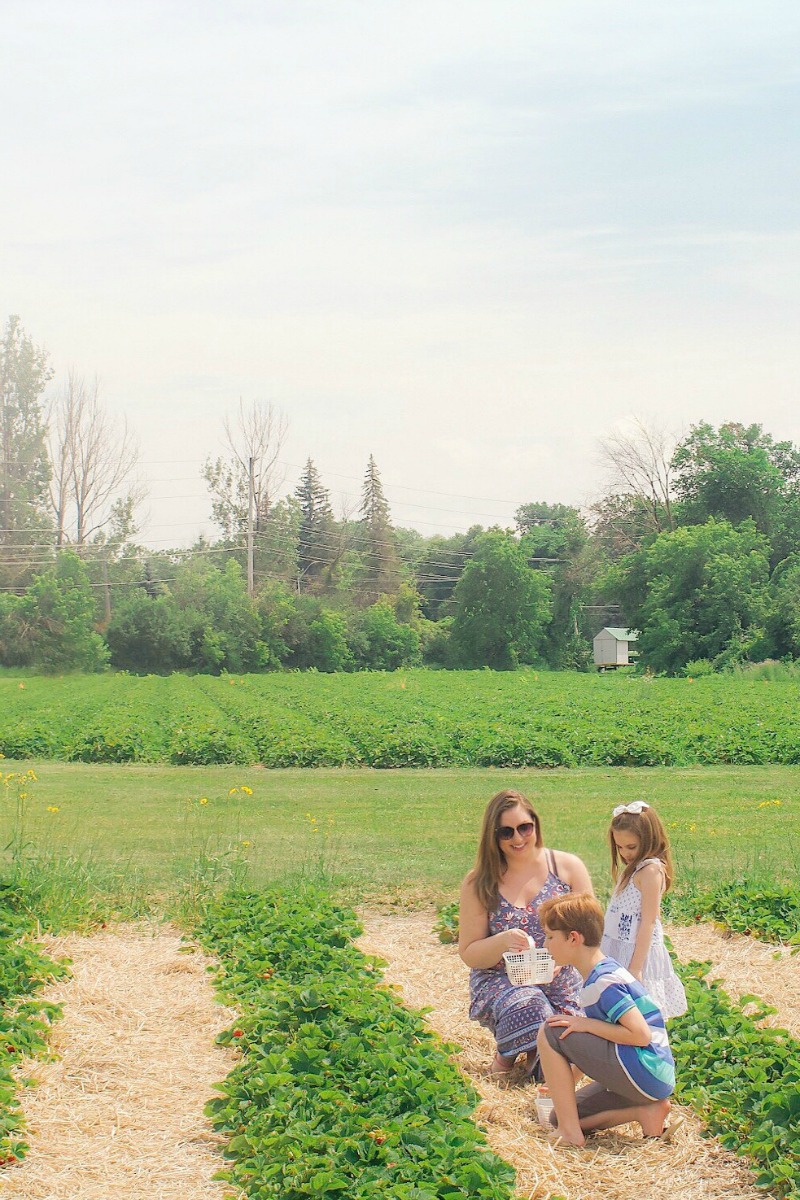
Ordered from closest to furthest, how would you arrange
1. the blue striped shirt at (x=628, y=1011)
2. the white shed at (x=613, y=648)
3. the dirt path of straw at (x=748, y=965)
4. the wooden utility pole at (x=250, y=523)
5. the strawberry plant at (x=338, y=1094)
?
1. the strawberry plant at (x=338, y=1094)
2. the blue striped shirt at (x=628, y=1011)
3. the dirt path of straw at (x=748, y=965)
4. the wooden utility pole at (x=250, y=523)
5. the white shed at (x=613, y=648)

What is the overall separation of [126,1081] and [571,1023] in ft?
6.48

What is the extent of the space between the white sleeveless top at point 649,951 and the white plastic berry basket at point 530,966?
0.26 meters

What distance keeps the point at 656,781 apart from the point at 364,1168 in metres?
12.1

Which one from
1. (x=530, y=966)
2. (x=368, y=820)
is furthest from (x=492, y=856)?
(x=368, y=820)

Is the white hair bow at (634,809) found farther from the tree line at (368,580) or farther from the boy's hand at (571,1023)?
the tree line at (368,580)

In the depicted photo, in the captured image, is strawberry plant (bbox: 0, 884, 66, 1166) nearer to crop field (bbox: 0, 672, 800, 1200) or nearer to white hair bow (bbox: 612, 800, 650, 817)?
crop field (bbox: 0, 672, 800, 1200)

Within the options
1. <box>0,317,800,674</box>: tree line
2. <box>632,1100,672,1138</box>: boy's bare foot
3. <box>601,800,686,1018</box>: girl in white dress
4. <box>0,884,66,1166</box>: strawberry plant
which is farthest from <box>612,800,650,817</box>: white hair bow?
<box>0,317,800,674</box>: tree line

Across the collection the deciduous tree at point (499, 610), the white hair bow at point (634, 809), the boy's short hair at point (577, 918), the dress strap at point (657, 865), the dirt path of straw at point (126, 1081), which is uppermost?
the deciduous tree at point (499, 610)

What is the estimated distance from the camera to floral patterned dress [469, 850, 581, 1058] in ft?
16.0

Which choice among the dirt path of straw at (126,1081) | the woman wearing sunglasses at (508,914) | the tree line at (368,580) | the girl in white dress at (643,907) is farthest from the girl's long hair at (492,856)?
the tree line at (368,580)

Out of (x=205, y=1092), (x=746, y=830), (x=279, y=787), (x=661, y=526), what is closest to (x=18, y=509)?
(x=661, y=526)

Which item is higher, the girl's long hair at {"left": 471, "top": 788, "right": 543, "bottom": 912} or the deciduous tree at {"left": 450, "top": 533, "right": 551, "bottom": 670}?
the deciduous tree at {"left": 450, "top": 533, "right": 551, "bottom": 670}

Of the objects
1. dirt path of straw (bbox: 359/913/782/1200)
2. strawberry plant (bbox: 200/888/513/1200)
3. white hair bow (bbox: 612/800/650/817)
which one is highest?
white hair bow (bbox: 612/800/650/817)

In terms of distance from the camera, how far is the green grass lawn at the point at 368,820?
29.2ft
